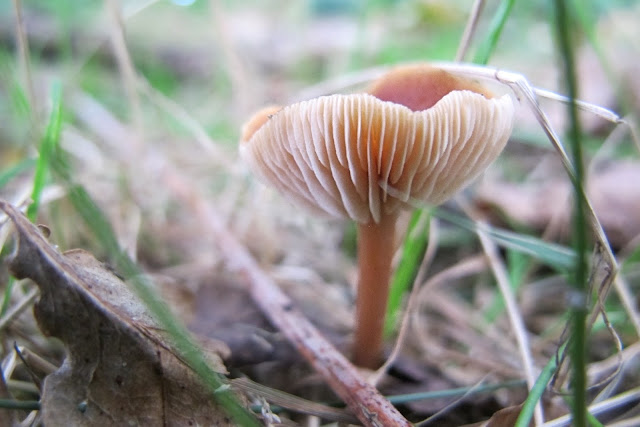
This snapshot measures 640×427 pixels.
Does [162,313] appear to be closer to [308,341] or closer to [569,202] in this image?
[308,341]

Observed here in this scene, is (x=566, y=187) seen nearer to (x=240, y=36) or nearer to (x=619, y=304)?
(x=619, y=304)

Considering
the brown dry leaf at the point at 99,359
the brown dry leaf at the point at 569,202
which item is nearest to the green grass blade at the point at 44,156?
the brown dry leaf at the point at 99,359

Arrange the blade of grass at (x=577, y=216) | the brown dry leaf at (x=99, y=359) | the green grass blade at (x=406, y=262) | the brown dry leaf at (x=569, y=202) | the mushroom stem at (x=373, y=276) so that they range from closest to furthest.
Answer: the blade of grass at (x=577, y=216) → the brown dry leaf at (x=99, y=359) → the mushroom stem at (x=373, y=276) → the green grass blade at (x=406, y=262) → the brown dry leaf at (x=569, y=202)

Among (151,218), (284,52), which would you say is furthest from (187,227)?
(284,52)

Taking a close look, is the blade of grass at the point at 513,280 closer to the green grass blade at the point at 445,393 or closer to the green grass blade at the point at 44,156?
the green grass blade at the point at 445,393

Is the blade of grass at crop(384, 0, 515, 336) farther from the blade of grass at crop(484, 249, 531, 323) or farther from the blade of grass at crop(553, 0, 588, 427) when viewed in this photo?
the blade of grass at crop(553, 0, 588, 427)

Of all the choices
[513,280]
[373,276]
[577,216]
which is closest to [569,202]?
[513,280]
